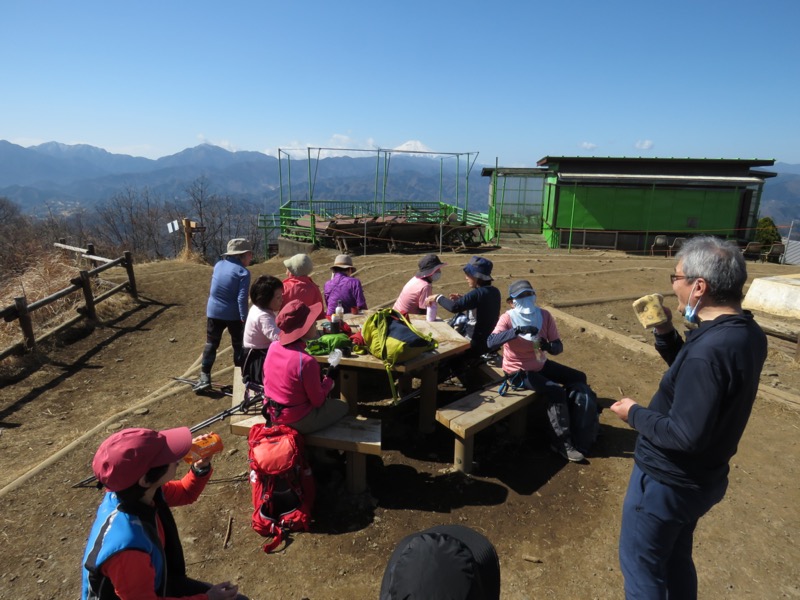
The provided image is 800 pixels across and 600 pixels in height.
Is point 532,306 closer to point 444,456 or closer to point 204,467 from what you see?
point 444,456

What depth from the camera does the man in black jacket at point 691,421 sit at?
Result: 2.03 meters

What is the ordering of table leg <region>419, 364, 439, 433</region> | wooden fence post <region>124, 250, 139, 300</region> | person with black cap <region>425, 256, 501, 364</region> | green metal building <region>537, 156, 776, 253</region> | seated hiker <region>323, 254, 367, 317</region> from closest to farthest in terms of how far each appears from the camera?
1. table leg <region>419, 364, 439, 433</region>
2. person with black cap <region>425, 256, 501, 364</region>
3. seated hiker <region>323, 254, 367, 317</region>
4. wooden fence post <region>124, 250, 139, 300</region>
5. green metal building <region>537, 156, 776, 253</region>

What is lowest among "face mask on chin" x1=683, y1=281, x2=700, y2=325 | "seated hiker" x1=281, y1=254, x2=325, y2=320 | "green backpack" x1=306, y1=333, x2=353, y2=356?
"green backpack" x1=306, y1=333, x2=353, y2=356

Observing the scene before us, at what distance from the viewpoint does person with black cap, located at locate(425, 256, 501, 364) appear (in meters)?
5.12

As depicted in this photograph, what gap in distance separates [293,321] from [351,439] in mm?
1021

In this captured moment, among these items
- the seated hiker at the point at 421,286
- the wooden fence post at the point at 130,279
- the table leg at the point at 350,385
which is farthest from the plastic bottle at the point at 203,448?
the wooden fence post at the point at 130,279

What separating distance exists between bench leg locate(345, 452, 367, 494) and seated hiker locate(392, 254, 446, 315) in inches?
83.7

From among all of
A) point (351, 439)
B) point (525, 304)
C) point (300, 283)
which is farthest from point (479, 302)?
point (351, 439)

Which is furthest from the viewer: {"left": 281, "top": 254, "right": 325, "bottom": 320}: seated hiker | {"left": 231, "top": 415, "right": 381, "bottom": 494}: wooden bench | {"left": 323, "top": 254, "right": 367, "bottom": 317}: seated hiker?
{"left": 323, "top": 254, "right": 367, "bottom": 317}: seated hiker

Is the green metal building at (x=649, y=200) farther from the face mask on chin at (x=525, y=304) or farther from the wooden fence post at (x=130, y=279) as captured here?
the face mask on chin at (x=525, y=304)

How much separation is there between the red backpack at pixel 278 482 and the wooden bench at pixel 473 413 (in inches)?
50.3

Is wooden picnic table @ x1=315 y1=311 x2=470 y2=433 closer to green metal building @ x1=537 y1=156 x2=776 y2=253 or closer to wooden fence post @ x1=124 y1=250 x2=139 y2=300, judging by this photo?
wooden fence post @ x1=124 y1=250 x2=139 y2=300

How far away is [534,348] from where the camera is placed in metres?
4.57

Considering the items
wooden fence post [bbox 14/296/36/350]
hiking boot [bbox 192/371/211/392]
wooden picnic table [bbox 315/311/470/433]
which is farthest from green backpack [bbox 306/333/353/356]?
wooden fence post [bbox 14/296/36/350]
